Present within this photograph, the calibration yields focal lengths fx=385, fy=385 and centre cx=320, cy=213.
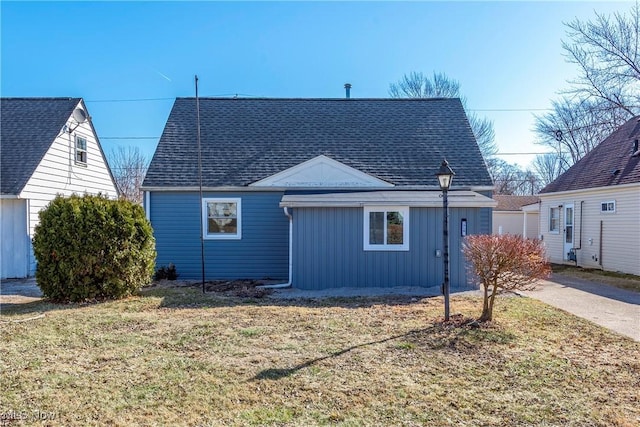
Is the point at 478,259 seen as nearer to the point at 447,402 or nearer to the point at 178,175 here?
the point at 447,402

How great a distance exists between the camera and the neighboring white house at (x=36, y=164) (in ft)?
36.7

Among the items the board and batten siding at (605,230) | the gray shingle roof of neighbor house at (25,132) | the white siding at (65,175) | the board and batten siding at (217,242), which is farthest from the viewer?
the board and batten siding at (605,230)

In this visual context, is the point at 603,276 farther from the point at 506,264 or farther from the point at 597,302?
the point at 506,264

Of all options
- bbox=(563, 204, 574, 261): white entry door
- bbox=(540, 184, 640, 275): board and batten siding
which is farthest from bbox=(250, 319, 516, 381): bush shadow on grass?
bbox=(563, 204, 574, 261): white entry door

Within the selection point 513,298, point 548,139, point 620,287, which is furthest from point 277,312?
point 548,139

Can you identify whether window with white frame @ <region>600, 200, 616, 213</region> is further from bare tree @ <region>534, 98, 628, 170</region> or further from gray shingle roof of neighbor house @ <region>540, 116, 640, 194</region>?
bare tree @ <region>534, 98, 628, 170</region>

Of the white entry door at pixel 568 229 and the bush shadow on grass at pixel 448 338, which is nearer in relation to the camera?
the bush shadow on grass at pixel 448 338

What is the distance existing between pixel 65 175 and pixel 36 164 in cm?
154

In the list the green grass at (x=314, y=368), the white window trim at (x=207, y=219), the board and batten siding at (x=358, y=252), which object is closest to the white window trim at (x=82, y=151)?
the white window trim at (x=207, y=219)

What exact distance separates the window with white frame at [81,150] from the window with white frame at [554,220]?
1937cm

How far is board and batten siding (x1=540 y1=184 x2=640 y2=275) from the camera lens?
39.8ft

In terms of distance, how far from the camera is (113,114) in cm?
2272

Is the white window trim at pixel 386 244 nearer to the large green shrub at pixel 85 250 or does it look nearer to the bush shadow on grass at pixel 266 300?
the bush shadow on grass at pixel 266 300

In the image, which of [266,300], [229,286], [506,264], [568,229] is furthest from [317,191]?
[568,229]
